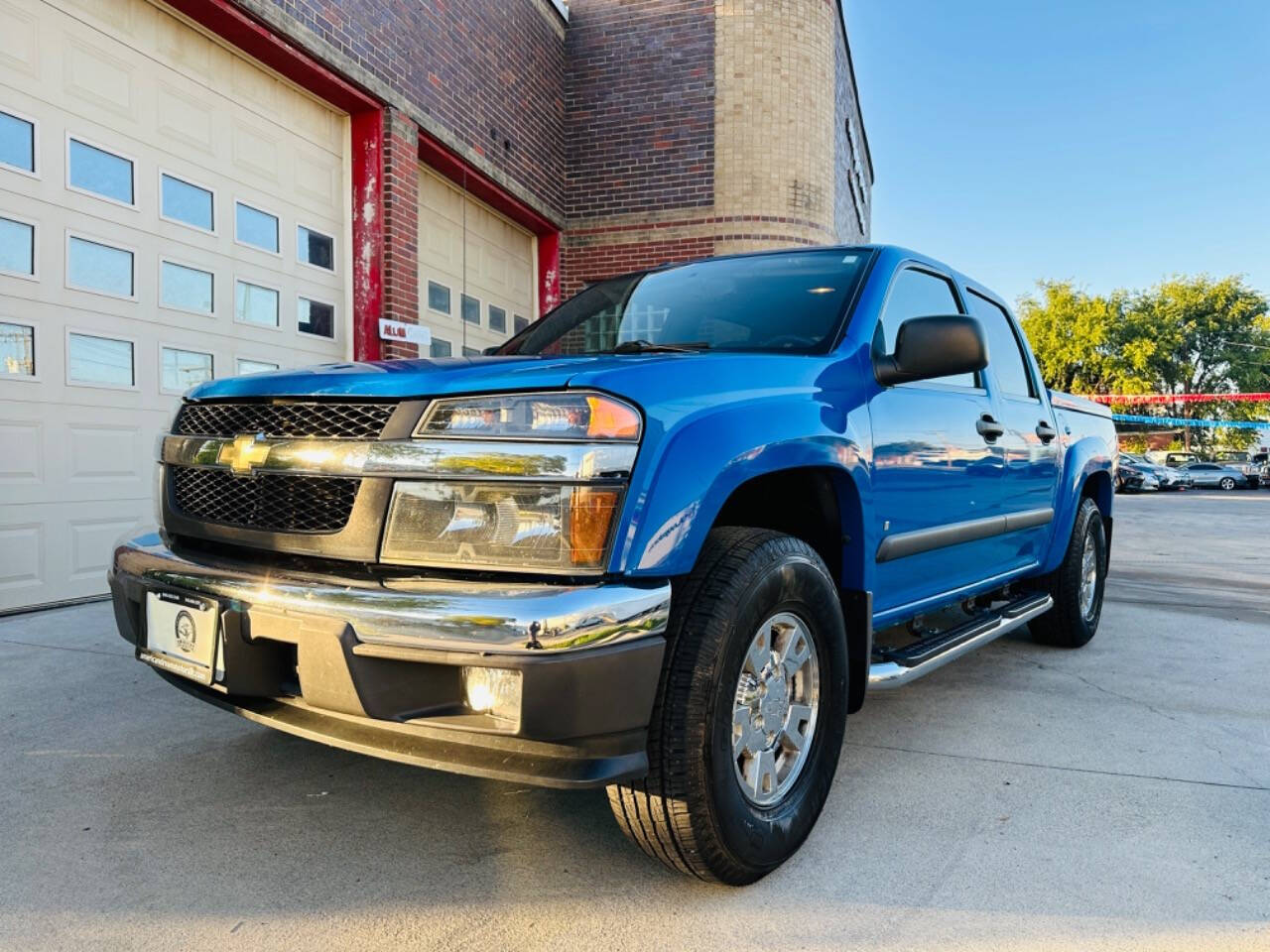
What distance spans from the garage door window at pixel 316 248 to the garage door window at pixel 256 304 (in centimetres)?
46

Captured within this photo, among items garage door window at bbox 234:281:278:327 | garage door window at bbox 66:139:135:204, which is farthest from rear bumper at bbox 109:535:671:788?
garage door window at bbox 234:281:278:327

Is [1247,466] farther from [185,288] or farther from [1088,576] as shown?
[185,288]

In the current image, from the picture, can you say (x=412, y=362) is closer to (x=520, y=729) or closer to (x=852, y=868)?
(x=520, y=729)

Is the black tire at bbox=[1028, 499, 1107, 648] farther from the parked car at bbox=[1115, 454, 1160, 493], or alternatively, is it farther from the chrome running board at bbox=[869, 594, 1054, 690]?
the parked car at bbox=[1115, 454, 1160, 493]

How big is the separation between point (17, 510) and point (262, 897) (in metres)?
3.82

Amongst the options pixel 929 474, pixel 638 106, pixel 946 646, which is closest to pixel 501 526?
pixel 929 474

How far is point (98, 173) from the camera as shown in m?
5.30

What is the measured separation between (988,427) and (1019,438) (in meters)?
0.43

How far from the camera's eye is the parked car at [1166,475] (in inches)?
1371

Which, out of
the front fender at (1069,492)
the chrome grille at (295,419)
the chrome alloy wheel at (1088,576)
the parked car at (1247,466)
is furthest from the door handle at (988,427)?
the parked car at (1247,466)

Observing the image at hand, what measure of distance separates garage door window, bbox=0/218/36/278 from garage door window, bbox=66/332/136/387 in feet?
1.39

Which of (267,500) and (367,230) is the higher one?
(367,230)

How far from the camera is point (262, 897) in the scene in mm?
2084

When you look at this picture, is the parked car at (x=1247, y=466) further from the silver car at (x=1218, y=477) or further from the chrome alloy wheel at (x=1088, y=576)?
the chrome alloy wheel at (x=1088, y=576)
